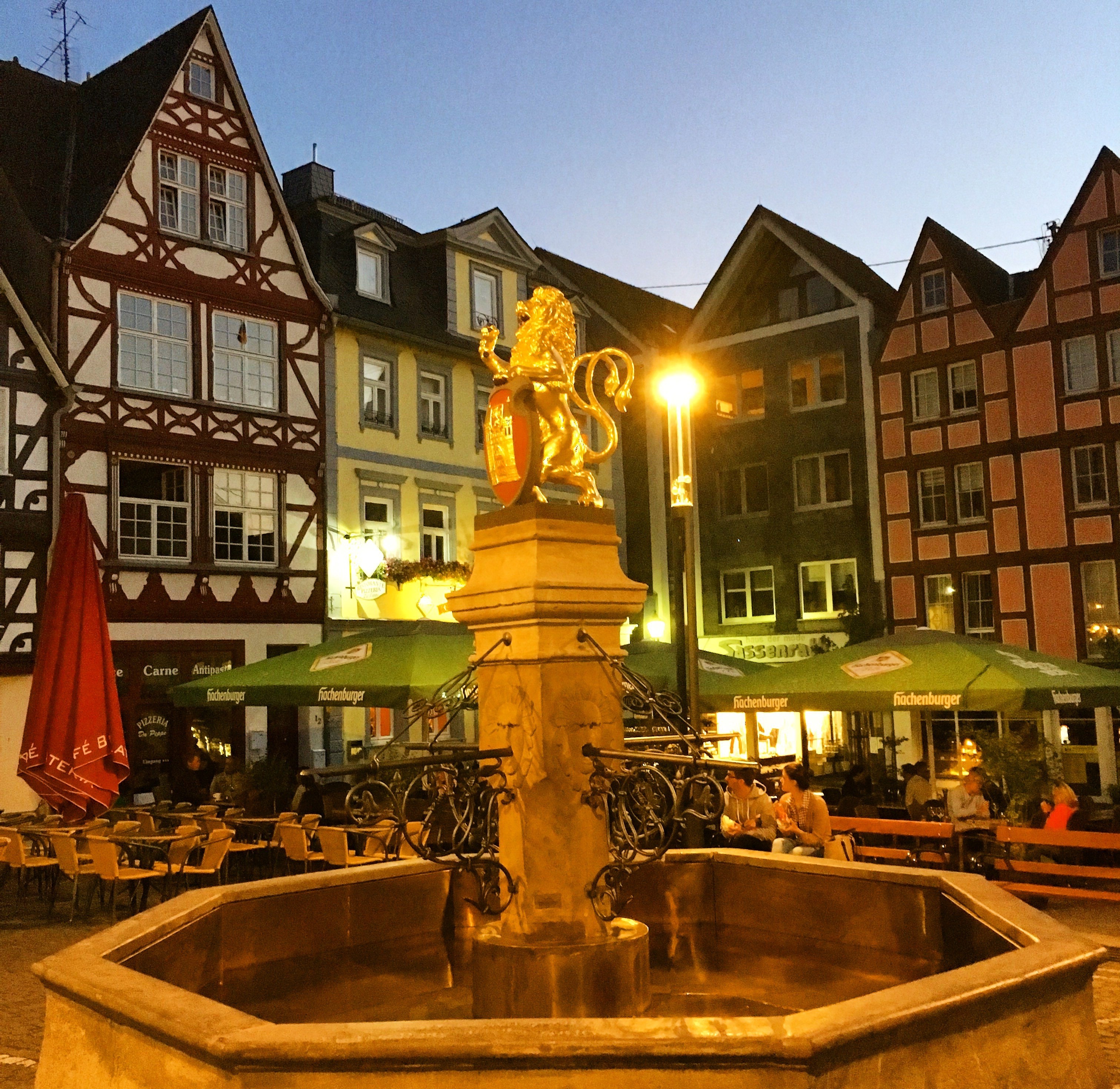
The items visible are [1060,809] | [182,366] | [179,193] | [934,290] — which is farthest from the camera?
[934,290]

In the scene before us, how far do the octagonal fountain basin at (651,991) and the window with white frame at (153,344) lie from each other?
16.7 meters

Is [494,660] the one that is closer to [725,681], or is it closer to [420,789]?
[420,789]

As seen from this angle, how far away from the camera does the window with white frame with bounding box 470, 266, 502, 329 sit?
2862cm

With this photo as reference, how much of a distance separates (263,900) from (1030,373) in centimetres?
2371

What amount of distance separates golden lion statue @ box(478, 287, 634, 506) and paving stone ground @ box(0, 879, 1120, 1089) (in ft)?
10.6

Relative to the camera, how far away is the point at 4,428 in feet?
65.7

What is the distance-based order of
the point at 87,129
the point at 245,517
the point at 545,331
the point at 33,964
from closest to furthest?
1. the point at 33,964
2. the point at 545,331
3. the point at 245,517
4. the point at 87,129

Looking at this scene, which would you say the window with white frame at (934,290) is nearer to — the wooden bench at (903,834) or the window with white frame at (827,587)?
the window with white frame at (827,587)

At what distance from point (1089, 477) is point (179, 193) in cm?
1849

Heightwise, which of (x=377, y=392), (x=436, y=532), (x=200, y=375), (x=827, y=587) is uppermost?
(x=377, y=392)

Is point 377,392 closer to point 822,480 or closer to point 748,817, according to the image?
point 822,480

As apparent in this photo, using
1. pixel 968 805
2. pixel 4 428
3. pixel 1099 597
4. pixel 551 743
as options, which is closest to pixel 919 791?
pixel 968 805

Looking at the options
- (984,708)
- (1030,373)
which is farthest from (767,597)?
(984,708)

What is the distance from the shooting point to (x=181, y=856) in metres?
12.4
